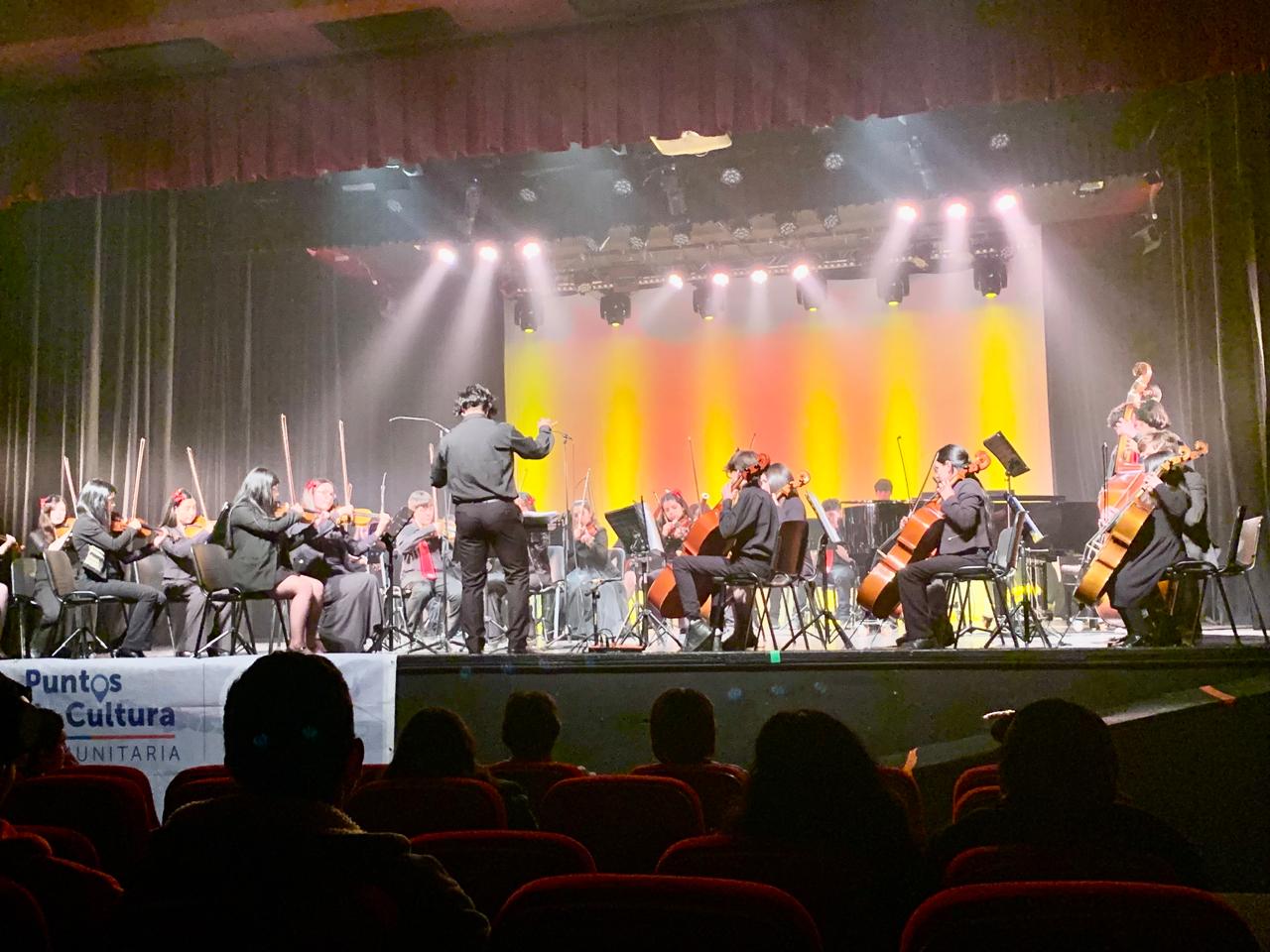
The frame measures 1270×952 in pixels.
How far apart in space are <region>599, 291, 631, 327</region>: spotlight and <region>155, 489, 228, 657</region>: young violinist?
6.93 m

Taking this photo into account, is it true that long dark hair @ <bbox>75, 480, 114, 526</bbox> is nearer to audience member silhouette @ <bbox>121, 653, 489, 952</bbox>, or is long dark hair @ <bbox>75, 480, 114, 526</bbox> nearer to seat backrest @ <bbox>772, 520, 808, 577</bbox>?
seat backrest @ <bbox>772, 520, 808, 577</bbox>

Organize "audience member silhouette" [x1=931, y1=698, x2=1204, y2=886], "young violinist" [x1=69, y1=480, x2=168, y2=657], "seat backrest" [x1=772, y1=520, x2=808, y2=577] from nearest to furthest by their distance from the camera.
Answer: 1. "audience member silhouette" [x1=931, y1=698, x2=1204, y2=886]
2. "seat backrest" [x1=772, y1=520, x2=808, y2=577]
3. "young violinist" [x1=69, y1=480, x2=168, y2=657]

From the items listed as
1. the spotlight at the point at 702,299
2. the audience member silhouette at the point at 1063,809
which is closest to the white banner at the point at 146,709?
the audience member silhouette at the point at 1063,809

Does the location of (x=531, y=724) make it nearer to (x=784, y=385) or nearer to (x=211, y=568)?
(x=211, y=568)

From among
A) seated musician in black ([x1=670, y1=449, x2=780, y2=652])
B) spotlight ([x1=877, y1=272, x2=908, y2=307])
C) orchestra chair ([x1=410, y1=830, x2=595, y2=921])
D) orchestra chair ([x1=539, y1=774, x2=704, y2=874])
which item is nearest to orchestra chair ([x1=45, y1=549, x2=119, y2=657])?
seated musician in black ([x1=670, y1=449, x2=780, y2=652])

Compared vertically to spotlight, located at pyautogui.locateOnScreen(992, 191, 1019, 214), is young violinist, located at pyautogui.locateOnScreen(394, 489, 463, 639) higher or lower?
lower

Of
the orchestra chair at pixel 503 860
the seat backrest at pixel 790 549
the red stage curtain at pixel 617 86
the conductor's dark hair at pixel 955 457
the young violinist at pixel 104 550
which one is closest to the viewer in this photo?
the orchestra chair at pixel 503 860

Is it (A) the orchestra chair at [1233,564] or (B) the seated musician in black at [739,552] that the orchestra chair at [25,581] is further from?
(A) the orchestra chair at [1233,564]

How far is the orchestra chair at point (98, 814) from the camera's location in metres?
2.82

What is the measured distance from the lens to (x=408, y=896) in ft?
4.65

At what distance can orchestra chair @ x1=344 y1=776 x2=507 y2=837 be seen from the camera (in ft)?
9.17

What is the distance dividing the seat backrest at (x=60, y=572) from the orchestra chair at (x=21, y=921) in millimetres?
7397

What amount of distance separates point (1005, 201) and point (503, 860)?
12337mm

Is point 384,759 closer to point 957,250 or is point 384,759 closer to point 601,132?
point 601,132
